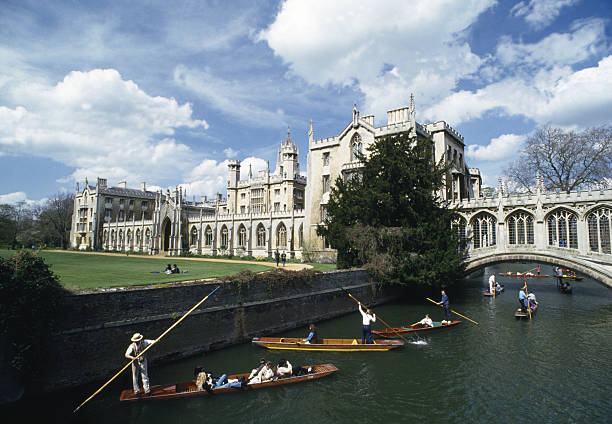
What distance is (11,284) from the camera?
9.71 meters

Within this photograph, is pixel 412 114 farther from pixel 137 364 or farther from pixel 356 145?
pixel 137 364

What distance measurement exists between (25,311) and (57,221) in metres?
75.8

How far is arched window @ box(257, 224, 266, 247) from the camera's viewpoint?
4666cm

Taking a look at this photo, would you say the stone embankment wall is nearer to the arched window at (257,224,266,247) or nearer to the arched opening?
the arched window at (257,224,266,247)

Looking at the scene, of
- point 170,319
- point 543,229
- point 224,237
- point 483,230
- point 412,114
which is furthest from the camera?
point 224,237

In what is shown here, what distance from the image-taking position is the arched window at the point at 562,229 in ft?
78.8

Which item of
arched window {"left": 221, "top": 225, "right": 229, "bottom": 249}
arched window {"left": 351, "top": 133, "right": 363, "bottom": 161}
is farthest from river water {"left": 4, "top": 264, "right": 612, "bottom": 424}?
arched window {"left": 221, "top": 225, "right": 229, "bottom": 249}

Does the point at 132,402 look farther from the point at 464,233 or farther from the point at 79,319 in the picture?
the point at 464,233

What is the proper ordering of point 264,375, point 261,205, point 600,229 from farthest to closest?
1. point 261,205
2. point 600,229
3. point 264,375

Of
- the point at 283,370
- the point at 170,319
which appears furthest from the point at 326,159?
the point at 283,370

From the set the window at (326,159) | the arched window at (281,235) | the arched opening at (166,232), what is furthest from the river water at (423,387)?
the arched opening at (166,232)

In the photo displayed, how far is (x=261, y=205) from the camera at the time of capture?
61.9 metres

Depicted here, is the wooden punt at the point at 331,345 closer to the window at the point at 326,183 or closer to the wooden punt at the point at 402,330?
the wooden punt at the point at 402,330

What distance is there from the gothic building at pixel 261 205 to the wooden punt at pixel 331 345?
16878 mm
